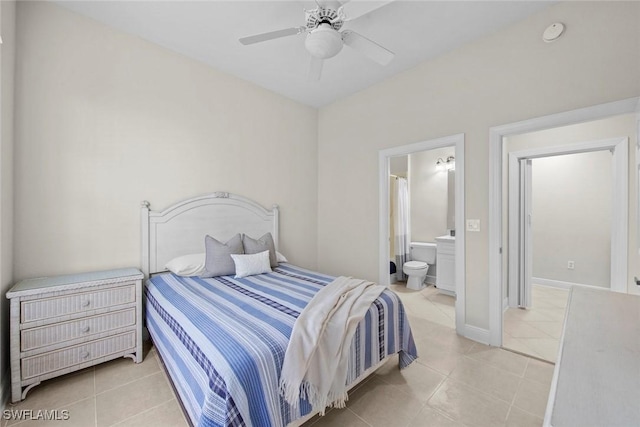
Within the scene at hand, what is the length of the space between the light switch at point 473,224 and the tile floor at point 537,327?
35.6 inches

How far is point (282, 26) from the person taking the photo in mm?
2348

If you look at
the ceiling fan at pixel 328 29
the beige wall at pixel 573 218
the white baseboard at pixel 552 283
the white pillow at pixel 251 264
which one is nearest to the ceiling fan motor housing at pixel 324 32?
the ceiling fan at pixel 328 29

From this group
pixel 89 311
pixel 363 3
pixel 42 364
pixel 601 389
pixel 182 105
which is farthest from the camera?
pixel 182 105

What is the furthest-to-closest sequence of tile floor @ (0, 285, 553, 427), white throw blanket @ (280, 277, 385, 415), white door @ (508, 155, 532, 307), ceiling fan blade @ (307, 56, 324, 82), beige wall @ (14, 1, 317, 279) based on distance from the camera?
white door @ (508, 155, 532, 307) < ceiling fan blade @ (307, 56, 324, 82) < beige wall @ (14, 1, 317, 279) < tile floor @ (0, 285, 553, 427) < white throw blanket @ (280, 277, 385, 415)

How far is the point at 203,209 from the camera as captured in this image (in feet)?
9.62

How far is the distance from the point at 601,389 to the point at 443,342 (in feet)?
7.19

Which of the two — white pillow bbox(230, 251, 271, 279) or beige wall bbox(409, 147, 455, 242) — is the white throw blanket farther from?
beige wall bbox(409, 147, 455, 242)

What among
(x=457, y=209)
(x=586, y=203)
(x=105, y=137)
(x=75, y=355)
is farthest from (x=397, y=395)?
(x=586, y=203)

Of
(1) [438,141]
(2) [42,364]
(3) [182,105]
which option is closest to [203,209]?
(3) [182,105]

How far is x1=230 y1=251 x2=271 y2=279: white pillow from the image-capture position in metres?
2.58

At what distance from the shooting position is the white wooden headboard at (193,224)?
2572 mm

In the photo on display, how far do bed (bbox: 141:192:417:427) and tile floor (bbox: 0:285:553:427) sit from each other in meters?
0.16

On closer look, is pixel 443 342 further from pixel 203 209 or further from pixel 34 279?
pixel 34 279

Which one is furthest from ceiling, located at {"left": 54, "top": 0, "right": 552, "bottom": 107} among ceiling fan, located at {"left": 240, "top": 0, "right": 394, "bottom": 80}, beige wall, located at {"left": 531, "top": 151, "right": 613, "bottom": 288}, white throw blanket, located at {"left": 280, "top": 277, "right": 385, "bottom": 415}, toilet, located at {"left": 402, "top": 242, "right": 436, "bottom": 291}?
beige wall, located at {"left": 531, "top": 151, "right": 613, "bottom": 288}
